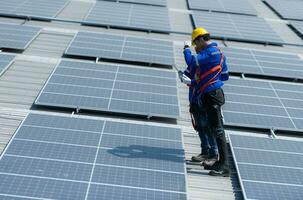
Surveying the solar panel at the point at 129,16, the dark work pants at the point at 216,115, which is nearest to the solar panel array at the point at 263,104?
the dark work pants at the point at 216,115

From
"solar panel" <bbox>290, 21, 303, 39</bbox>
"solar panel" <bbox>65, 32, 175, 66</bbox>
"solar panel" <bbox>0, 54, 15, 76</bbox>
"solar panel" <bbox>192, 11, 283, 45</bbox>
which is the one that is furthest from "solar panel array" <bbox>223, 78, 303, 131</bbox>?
"solar panel" <bbox>290, 21, 303, 39</bbox>

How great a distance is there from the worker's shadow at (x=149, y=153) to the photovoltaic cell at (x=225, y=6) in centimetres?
1402

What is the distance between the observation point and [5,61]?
1224cm

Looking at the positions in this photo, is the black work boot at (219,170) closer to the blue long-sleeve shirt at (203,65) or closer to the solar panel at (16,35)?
the blue long-sleeve shirt at (203,65)

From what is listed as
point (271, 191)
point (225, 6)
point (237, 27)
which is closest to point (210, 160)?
point (271, 191)

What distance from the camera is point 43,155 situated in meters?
8.18

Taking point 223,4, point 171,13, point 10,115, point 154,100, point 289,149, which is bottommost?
point 289,149

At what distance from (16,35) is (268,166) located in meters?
9.78

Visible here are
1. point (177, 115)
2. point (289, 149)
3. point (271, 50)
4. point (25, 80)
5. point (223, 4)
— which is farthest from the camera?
point (223, 4)

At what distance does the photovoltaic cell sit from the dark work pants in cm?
1402

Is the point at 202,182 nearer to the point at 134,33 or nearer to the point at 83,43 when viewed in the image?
the point at 83,43

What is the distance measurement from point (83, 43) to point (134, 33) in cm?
315

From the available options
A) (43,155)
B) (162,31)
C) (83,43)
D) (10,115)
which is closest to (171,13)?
(162,31)

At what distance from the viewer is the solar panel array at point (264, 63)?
45.2 ft
